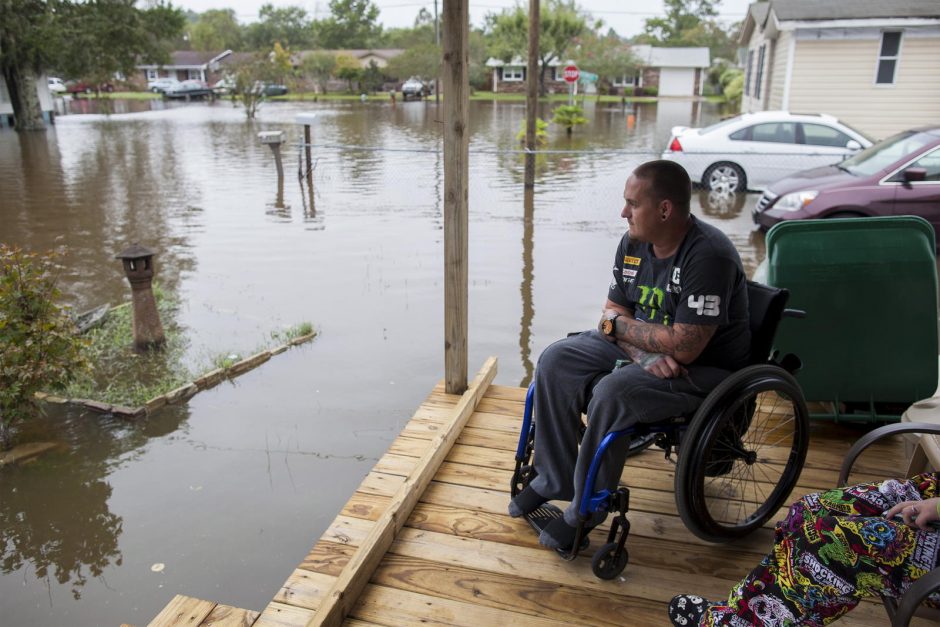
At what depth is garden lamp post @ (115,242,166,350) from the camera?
5.63 m

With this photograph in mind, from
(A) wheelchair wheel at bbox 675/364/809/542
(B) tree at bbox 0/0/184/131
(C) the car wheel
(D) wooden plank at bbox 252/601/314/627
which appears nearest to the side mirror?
(C) the car wheel

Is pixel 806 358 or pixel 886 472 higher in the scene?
pixel 806 358

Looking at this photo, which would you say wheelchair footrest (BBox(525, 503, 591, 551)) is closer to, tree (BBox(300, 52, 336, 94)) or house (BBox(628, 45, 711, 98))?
house (BBox(628, 45, 711, 98))

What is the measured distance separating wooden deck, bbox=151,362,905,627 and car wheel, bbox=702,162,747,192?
9060 mm

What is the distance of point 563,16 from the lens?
48.4 meters

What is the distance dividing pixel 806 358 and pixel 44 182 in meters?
15.3

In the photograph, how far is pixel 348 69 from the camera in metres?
54.0

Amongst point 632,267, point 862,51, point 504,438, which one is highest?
point 862,51

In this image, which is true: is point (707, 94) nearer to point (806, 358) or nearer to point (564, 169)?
point (564, 169)

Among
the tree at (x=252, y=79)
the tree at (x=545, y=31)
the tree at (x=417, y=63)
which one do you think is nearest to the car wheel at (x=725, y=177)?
the tree at (x=252, y=79)

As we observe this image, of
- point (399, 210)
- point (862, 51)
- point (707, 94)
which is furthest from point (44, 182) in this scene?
point (707, 94)

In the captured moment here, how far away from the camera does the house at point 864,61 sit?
15.0m

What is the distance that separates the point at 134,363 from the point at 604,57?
1729 inches

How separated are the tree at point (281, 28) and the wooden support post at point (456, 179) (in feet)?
237
